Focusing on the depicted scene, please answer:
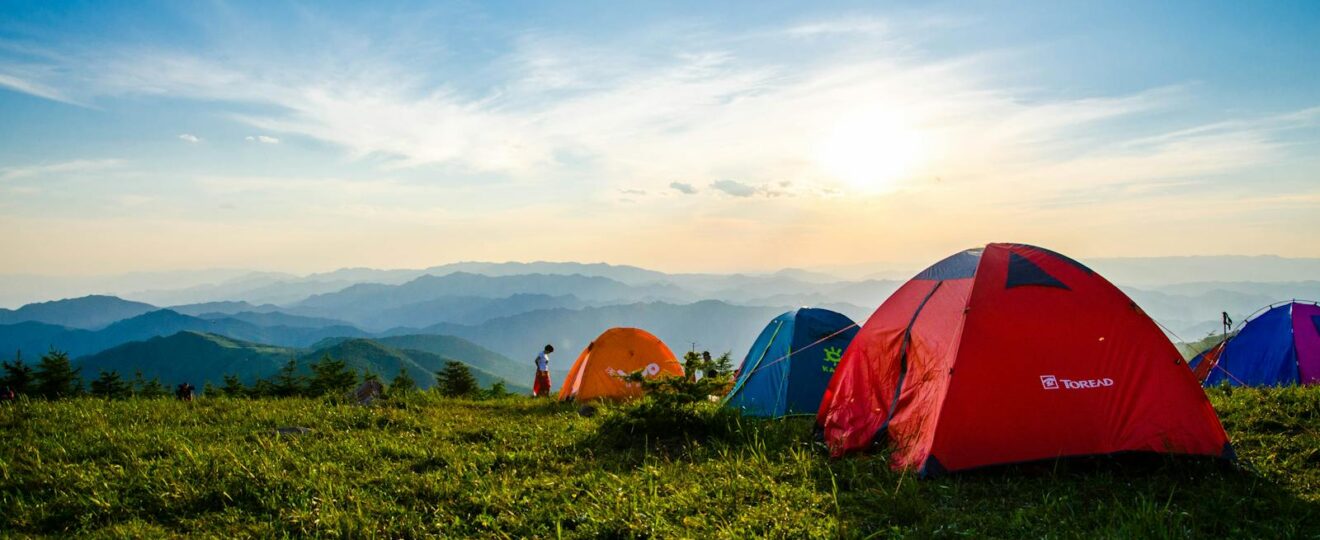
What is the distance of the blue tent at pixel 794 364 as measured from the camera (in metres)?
12.7

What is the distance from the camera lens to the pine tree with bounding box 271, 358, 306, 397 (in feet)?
60.4

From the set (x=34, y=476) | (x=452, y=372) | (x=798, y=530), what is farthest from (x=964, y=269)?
(x=452, y=372)

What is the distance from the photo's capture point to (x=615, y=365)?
17.8 metres

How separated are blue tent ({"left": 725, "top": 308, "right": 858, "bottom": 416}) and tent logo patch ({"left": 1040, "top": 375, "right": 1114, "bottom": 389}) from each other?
198 inches

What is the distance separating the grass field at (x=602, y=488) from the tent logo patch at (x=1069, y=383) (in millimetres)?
888

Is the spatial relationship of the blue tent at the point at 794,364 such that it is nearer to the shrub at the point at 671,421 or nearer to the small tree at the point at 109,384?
the shrub at the point at 671,421

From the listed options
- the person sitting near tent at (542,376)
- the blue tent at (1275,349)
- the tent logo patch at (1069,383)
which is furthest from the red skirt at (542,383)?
the blue tent at (1275,349)

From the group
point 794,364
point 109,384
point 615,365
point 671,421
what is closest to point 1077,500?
point 671,421

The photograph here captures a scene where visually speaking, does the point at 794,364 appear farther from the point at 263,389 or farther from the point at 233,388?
the point at 233,388

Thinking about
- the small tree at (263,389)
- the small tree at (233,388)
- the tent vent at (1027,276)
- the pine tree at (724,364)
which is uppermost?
the tent vent at (1027,276)

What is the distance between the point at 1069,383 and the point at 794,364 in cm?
568

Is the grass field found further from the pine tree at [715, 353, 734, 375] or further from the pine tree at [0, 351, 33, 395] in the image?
the pine tree at [0, 351, 33, 395]

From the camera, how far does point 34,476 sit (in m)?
7.05

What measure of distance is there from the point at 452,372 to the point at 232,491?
2831cm
